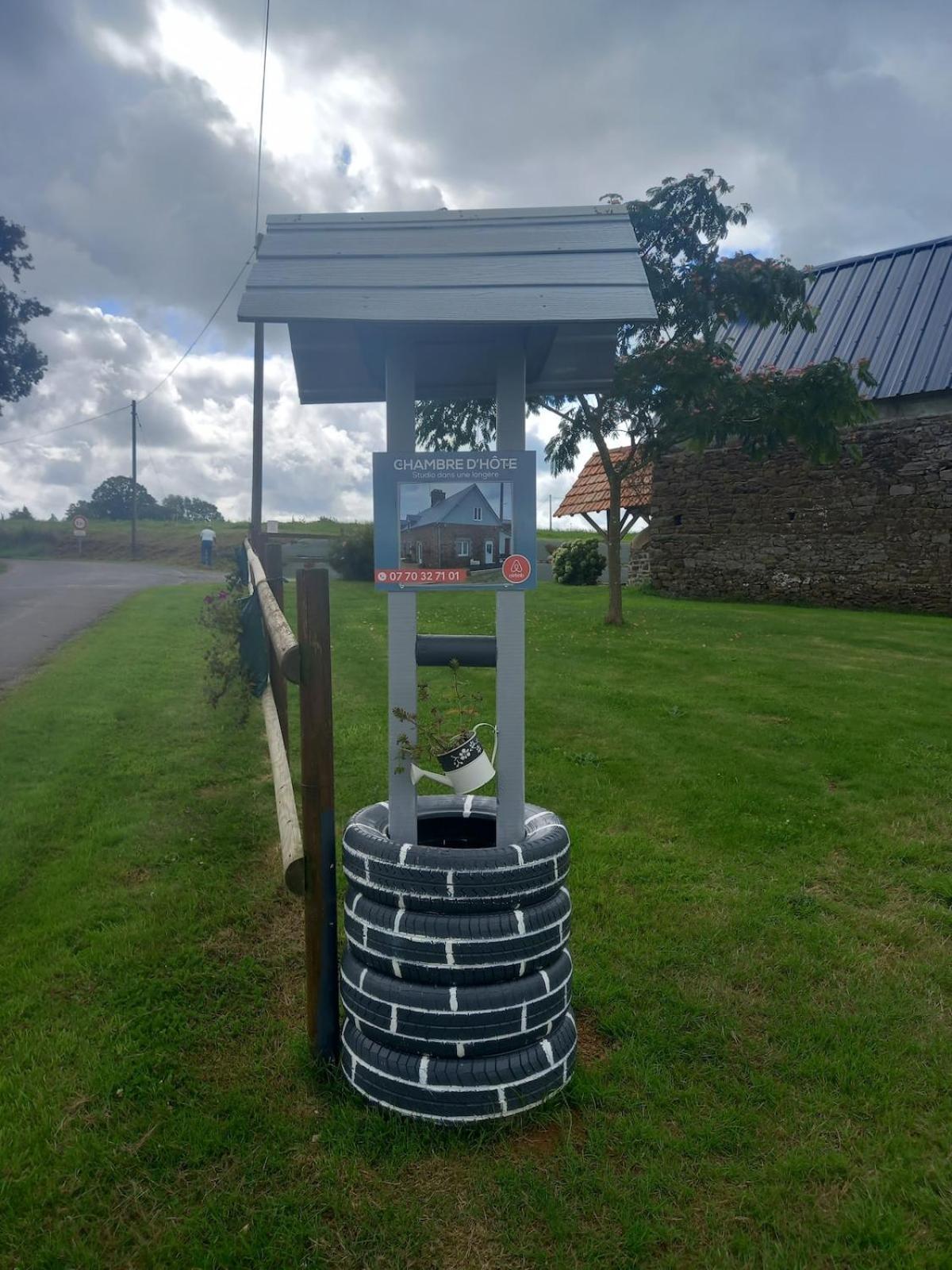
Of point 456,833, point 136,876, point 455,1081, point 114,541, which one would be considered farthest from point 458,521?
point 114,541

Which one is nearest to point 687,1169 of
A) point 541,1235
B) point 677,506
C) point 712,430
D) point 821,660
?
point 541,1235

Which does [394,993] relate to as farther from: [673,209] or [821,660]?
[673,209]

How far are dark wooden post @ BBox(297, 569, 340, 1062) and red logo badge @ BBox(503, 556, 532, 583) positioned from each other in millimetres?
624

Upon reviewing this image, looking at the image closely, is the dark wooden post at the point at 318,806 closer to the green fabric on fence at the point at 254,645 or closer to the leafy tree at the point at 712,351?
the green fabric on fence at the point at 254,645

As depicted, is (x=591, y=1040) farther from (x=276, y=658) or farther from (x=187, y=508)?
(x=187, y=508)

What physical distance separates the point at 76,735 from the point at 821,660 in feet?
26.9

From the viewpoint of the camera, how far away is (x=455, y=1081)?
271 centimetres

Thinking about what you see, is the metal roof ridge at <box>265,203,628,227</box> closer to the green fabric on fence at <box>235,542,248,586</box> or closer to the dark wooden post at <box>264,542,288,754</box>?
the dark wooden post at <box>264,542,288,754</box>

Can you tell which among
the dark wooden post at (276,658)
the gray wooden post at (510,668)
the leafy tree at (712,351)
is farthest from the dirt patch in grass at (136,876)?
the leafy tree at (712,351)

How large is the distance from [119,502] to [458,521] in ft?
230

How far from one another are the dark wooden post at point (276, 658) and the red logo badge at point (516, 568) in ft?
5.53

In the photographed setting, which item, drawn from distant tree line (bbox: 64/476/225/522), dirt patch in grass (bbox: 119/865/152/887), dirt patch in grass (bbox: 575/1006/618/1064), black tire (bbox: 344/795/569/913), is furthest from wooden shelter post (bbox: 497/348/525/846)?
distant tree line (bbox: 64/476/225/522)

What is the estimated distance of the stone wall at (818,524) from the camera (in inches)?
621

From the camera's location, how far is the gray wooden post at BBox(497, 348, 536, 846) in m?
2.97
